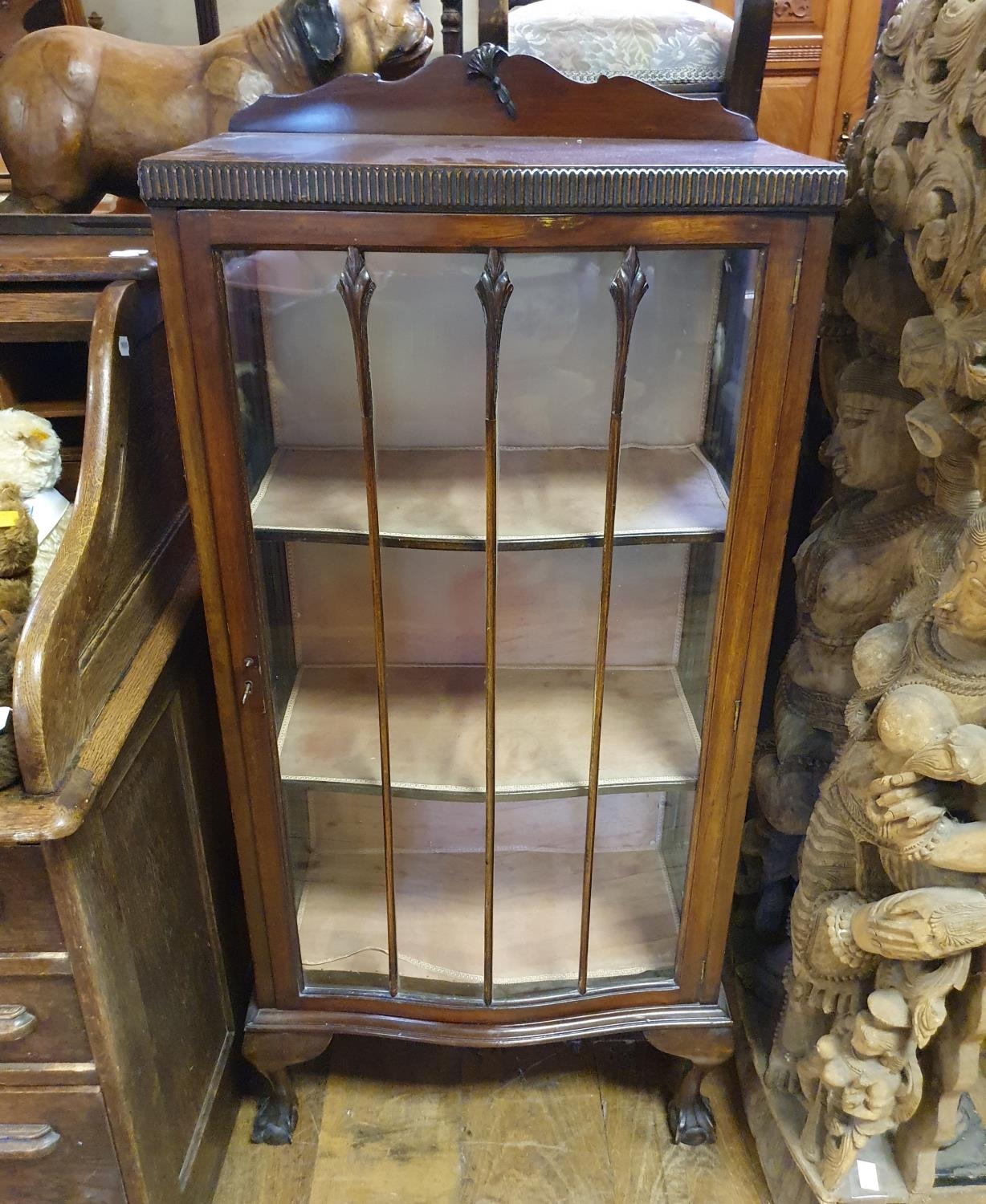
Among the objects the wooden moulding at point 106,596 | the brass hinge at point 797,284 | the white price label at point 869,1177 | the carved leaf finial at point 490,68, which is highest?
the carved leaf finial at point 490,68

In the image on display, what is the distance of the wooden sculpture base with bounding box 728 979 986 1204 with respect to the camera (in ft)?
3.88

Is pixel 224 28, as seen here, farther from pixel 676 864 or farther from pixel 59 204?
pixel 676 864

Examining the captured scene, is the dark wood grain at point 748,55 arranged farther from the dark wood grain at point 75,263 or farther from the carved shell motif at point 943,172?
the dark wood grain at point 75,263

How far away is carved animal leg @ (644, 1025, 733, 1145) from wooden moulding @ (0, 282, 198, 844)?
82 centimetres

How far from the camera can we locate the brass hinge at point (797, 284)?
33.8 inches

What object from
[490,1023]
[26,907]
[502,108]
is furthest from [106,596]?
[490,1023]

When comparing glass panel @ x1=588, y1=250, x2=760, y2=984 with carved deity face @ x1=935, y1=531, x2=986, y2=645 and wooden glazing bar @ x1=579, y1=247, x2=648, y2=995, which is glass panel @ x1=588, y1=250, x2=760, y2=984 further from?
carved deity face @ x1=935, y1=531, x2=986, y2=645

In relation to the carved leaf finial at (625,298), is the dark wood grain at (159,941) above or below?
below

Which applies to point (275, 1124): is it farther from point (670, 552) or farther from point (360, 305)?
point (360, 305)

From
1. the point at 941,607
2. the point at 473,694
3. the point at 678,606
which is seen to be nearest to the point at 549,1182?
the point at 473,694

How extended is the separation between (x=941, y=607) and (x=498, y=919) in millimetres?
714

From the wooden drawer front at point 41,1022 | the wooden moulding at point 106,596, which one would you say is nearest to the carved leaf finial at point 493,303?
the wooden moulding at point 106,596

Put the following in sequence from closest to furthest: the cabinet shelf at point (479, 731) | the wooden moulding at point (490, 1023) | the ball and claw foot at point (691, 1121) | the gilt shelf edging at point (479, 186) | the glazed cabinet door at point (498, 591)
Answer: the gilt shelf edging at point (479, 186) → the glazed cabinet door at point (498, 591) → the cabinet shelf at point (479, 731) → the wooden moulding at point (490, 1023) → the ball and claw foot at point (691, 1121)

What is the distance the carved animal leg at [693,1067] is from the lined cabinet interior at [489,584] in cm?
11
